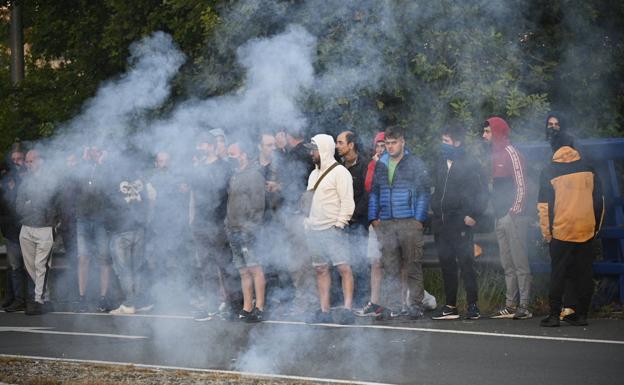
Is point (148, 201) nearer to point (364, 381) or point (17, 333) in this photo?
point (17, 333)

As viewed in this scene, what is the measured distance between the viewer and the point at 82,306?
14594 mm

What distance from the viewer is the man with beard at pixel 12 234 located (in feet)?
49.9

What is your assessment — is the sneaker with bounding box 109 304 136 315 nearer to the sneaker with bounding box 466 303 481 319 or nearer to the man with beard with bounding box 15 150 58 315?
the man with beard with bounding box 15 150 58 315

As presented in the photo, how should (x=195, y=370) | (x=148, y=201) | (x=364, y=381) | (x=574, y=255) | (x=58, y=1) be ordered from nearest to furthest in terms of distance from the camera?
1. (x=364, y=381)
2. (x=195, y=370)
3. (x=574, y=255)
4. (x=148, y=201)
5. (x=58, y=1)

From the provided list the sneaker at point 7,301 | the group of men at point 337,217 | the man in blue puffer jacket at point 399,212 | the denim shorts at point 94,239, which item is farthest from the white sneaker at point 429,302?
the sneaker at point 7,301

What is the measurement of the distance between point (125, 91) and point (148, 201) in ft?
5.08

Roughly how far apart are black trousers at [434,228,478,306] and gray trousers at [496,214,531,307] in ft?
1.11

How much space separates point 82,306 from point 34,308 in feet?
2.06

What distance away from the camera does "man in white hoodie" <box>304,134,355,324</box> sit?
10930mm

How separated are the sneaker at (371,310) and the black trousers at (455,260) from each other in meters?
0.79

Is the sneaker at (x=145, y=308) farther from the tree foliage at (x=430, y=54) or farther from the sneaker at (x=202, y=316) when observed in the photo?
the tree foliage at (x=430, y=54)

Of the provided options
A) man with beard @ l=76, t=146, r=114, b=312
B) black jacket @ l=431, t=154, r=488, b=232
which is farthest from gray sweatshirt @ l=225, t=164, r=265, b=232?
black jacket @ l=431, t=154, r=488, b=232

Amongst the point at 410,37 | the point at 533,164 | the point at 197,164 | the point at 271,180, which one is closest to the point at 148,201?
the point at 197,164

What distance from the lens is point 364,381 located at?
8383mm
